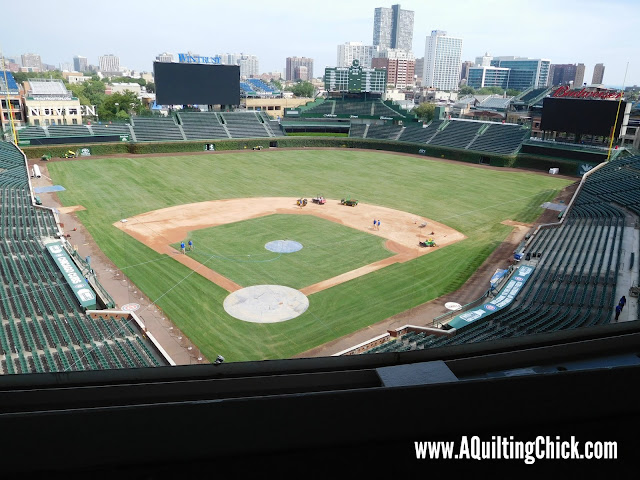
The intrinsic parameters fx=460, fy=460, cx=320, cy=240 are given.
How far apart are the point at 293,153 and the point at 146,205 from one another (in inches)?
1157

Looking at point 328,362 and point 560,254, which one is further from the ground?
point 328,362

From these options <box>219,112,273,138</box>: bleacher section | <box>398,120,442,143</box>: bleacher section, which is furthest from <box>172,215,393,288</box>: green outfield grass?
<box>398,120,442,143</box>: bleacher section

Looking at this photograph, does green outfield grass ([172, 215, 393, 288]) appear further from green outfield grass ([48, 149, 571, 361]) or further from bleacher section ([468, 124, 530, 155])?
bleacher section ([468, 124, 530, 155])

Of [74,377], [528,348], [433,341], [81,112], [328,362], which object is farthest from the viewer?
[81,112]

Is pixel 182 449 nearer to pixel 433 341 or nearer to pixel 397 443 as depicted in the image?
pixel 397 443

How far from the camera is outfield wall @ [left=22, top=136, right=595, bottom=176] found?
176 ft

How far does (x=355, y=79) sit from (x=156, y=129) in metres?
39.7

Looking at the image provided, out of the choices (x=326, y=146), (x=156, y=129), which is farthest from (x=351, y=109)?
(x=156, y=129)

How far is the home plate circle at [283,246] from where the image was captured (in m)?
28.2

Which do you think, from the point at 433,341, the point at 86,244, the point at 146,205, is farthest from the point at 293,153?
the point at 433,341

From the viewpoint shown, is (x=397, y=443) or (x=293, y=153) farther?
(x=293, y=153)

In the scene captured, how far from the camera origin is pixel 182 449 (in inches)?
69.7

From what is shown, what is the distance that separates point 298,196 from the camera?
4138 centimetres

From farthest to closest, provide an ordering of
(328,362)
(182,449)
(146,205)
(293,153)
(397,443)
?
(293,153) < (146,205) < (328,362) < (397,443) < (182,449)
